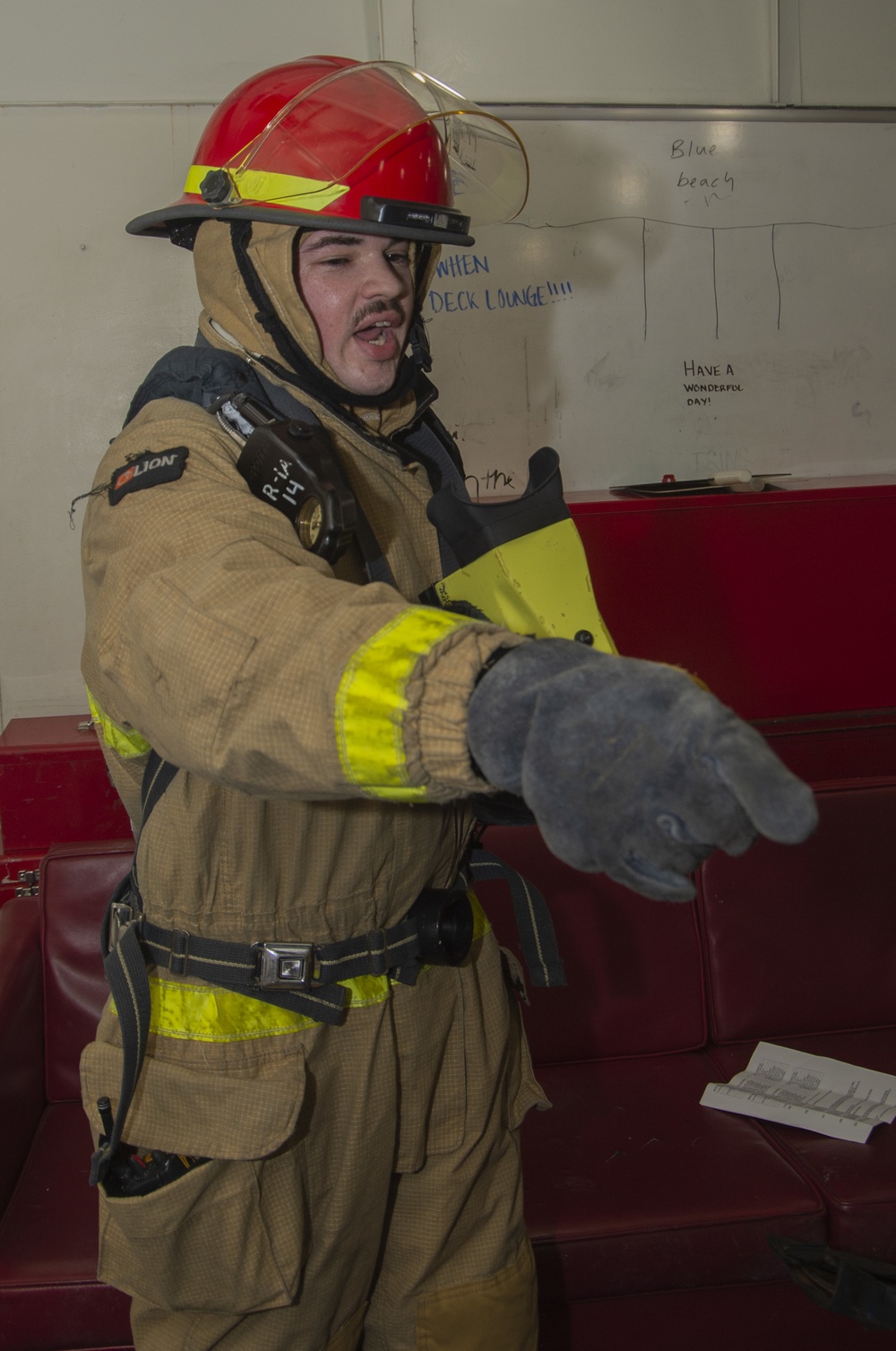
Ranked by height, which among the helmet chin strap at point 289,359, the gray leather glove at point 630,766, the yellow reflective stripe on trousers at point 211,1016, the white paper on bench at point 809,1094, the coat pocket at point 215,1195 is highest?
the helmet chin strap at point 289,359

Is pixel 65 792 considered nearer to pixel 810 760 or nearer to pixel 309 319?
pixel 309 319

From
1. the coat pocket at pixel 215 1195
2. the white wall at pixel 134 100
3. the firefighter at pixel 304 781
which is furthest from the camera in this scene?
the white wall at pixel 134 100

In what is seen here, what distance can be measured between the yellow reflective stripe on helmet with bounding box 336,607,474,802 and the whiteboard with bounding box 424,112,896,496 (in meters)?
2.67

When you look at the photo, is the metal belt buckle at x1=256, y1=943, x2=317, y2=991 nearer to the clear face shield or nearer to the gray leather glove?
the gray leather glove

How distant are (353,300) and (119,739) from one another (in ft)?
1.76

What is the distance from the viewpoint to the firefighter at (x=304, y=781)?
0.69 metres

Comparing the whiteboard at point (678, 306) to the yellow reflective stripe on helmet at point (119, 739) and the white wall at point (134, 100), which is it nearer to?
the white wall at point (134, 100)

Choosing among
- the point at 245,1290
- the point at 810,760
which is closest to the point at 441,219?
the point at 245,1290

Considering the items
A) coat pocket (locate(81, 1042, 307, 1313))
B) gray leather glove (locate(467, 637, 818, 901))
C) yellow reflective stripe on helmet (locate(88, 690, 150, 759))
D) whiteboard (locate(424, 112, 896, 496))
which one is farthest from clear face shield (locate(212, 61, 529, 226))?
whiteboard (locate(424, 112, 896, 496))

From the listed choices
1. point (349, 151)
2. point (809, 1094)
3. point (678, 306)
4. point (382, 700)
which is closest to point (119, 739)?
point (382, 700)

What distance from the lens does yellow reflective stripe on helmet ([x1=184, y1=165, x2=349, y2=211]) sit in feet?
3.81

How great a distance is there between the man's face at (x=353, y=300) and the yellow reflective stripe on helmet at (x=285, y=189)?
0.04m

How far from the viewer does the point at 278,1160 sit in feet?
3.70

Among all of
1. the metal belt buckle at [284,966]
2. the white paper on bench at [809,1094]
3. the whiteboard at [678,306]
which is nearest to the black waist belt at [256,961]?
the metal belt buckle at [284,966]
